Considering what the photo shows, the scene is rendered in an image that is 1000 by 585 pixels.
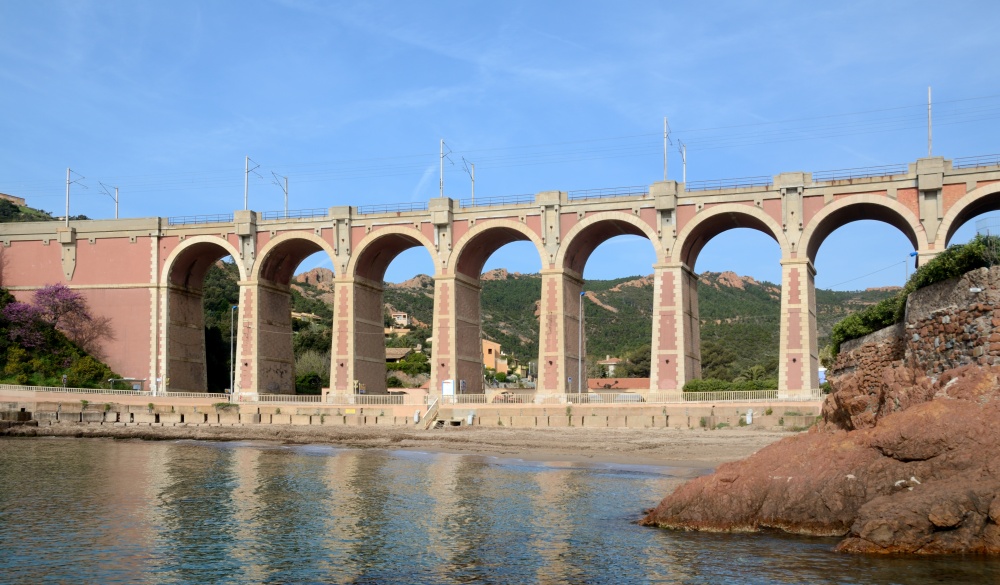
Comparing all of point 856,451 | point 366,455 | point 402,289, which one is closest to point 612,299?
point 402,289

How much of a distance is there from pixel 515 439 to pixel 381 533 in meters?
24.9

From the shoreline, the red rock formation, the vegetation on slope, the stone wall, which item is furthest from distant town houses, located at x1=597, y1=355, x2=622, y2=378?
the red rock formation

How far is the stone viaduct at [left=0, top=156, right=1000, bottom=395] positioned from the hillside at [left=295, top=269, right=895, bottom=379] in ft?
145

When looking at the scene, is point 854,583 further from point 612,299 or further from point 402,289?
point 402,289

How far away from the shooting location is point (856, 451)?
15500 mm

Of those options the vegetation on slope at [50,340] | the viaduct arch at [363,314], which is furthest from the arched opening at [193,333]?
the viaduct arch at [363,314]

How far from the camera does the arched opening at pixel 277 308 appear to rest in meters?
63.2

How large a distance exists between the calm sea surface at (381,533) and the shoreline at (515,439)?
389 cm

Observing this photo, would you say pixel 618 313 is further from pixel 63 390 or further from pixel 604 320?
pixel 63 390

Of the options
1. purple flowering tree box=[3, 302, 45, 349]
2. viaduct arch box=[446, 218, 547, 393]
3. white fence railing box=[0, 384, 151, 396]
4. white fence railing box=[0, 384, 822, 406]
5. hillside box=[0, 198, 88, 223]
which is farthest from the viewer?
hillside box=[0, 198, 88, 223]

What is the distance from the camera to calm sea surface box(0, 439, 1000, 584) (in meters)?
14.7

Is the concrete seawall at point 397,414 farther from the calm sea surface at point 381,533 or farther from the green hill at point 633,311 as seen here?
the green hill at point 633,311

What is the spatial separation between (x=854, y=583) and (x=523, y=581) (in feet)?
15.3

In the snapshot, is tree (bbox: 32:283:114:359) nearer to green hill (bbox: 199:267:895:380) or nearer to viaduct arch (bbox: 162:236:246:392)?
viaduct arch (bbox: 162:236:246:392)
